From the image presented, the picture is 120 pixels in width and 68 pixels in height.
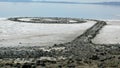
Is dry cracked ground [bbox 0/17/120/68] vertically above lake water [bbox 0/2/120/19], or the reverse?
dry cracked ground [bbox 0/17/120/68]

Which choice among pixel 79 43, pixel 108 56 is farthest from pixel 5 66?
pixel 79 43

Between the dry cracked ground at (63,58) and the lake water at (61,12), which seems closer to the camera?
the dry cracked ground at (63,58)

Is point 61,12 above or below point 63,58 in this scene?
below

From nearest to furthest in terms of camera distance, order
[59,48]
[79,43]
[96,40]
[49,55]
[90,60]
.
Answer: [90,60] < [49,55] < [59,48] < [79,43] < [96,40]

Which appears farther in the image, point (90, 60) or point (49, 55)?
point (49, 55)

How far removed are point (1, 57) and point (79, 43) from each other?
673cm

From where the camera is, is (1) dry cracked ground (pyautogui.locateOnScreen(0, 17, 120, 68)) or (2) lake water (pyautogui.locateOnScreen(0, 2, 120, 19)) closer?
(1) dry cracked ground (pyautogui.locateOnScreen(0, 17, 120, 68))

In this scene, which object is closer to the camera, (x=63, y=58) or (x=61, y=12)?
(x=63, y=58)

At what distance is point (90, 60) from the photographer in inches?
690

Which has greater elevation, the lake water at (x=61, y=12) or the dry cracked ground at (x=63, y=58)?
the dry cracked ground at (x=63, y=58)

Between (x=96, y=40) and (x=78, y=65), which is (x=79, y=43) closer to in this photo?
(x=96, y=40)

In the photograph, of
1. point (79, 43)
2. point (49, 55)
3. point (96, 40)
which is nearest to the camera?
point (49, 55)

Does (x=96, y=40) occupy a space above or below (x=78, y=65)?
below

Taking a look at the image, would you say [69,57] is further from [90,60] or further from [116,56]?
[116,56]
